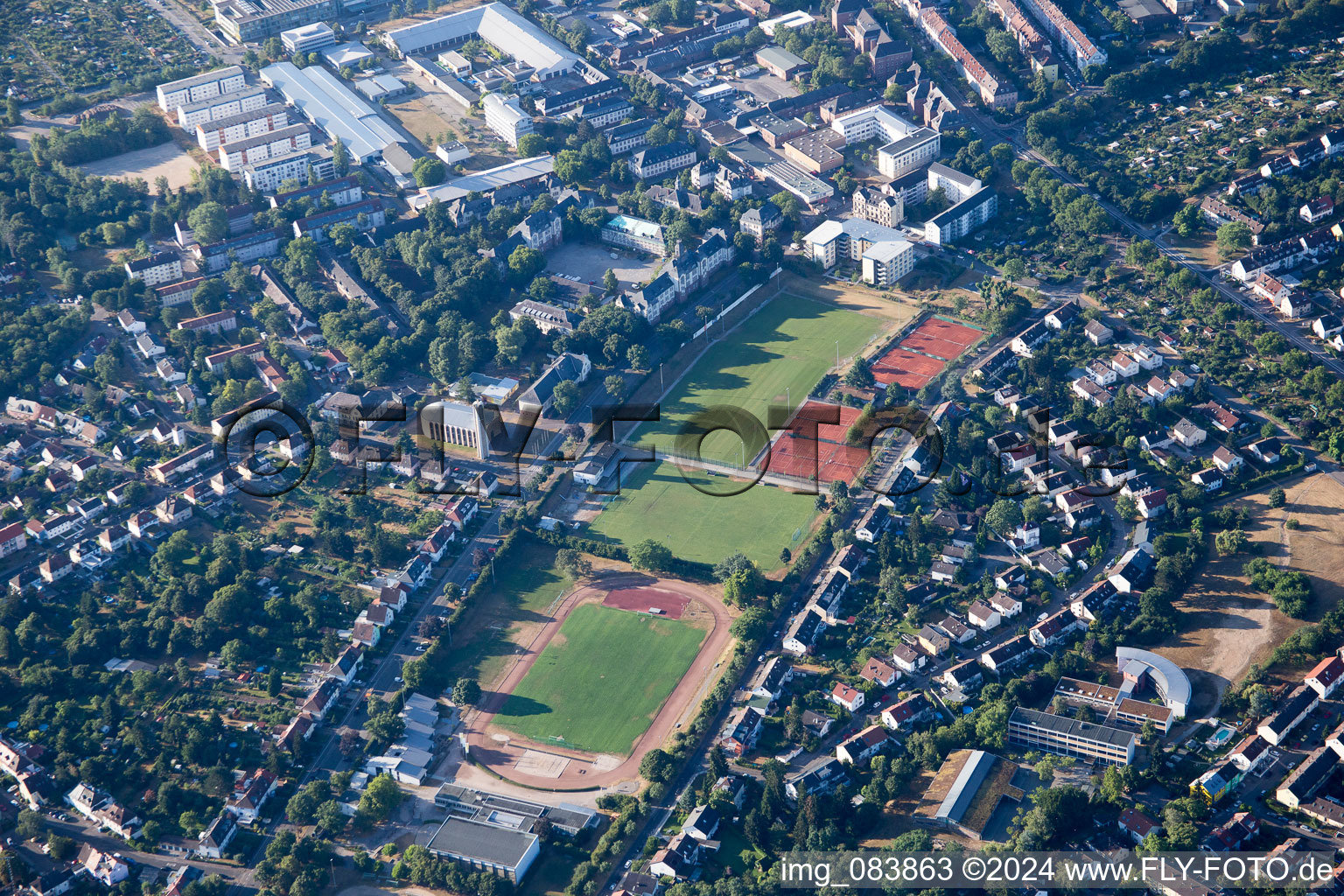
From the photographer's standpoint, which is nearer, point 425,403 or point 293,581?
point 293,581

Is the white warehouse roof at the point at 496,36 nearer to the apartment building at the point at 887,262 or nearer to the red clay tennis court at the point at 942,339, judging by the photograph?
the apartment building at the point at 887,262

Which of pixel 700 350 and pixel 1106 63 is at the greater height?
pixel 1106 63

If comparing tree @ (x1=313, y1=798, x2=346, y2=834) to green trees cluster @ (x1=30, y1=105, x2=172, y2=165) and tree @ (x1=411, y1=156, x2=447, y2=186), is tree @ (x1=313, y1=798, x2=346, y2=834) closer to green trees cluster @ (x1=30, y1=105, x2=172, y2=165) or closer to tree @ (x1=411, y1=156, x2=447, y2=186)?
tree @ (x1=411, y1=156, x2=447, y2=186)

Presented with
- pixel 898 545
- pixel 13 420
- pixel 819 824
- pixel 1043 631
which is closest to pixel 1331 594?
pixel 1043 631

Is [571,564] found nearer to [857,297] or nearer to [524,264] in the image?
[524,264]

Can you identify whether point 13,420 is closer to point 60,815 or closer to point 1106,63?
point 60,815

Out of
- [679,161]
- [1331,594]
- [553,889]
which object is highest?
[679,161]
